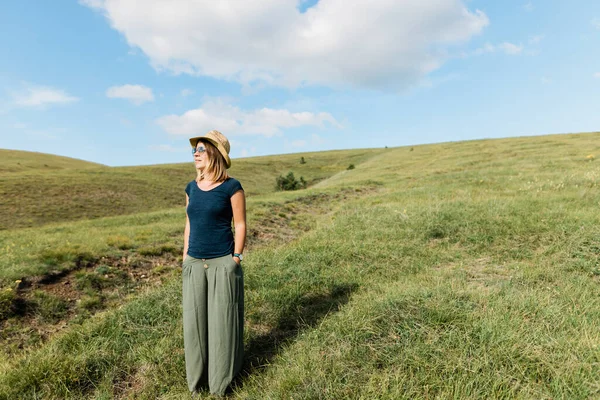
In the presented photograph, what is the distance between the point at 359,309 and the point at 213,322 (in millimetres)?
1880

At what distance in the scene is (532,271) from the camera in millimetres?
5480

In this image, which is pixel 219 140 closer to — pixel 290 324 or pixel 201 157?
pixel 201 157

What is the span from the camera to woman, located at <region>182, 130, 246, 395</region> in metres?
3.67

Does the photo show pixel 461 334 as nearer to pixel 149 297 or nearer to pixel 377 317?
pixel 377 317

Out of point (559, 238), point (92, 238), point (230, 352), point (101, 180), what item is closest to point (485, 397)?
point (230, 352)

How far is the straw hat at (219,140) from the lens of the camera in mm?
3799

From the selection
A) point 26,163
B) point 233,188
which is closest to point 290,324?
point 233,188

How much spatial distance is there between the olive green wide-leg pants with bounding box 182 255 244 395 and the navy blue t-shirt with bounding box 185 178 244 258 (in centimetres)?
11

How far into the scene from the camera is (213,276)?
374 centimetres

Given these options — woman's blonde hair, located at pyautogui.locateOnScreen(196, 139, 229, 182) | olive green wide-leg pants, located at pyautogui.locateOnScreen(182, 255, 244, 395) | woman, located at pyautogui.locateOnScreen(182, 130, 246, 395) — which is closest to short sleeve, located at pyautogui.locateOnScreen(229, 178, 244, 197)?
woman, located at pyautogui.locateOnScreen(182, 130, 246, 395)

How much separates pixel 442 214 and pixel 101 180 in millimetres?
37109

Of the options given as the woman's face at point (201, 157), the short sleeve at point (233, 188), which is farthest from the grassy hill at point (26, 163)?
the short sleeve at point (233, 188)

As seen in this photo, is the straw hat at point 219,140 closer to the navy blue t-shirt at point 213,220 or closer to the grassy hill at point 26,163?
the navy blue t-shirt at point 213,220

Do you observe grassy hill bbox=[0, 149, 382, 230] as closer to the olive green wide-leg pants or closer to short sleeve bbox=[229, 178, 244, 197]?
the olive green wide-leg pants
